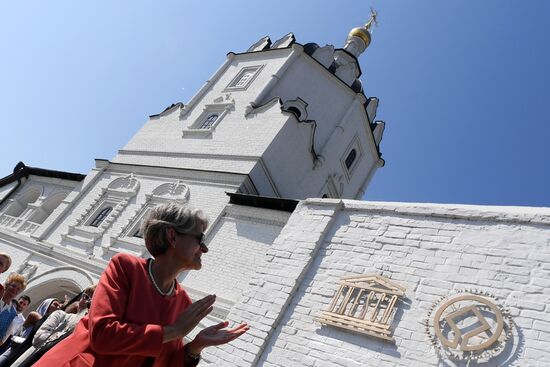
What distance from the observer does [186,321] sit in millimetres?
2143

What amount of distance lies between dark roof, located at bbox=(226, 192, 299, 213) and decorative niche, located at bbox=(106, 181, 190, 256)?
76.9 inches

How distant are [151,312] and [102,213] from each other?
1399 cm

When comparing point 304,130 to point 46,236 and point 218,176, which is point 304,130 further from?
point 46,236

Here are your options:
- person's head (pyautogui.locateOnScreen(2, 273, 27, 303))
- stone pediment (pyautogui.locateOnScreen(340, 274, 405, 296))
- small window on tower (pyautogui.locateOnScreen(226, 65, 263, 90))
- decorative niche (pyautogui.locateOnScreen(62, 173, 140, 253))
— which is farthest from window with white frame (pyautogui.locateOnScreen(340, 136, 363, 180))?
person's head (pyautogui.locateOnScreen(2, 273, 27, 303))

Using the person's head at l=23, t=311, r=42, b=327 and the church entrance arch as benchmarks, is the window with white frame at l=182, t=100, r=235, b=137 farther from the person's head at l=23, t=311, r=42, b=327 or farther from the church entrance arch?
the person's head at l=23, t=311, r=42, b=327

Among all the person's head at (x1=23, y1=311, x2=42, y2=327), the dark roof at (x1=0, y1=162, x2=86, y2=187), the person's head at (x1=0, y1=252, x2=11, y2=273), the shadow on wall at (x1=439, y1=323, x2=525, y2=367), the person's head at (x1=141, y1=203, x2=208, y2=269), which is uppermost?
the dark roof at (x1=0, y1=162, x2=86, y2=187)

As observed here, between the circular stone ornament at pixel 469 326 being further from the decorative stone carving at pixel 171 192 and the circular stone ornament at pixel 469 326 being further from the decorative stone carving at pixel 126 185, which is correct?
the decorative stone carving at pixel 126 185

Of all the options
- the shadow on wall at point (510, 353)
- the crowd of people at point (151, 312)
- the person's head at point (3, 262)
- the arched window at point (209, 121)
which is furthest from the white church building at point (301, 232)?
the crowd of people at point (151, 312)

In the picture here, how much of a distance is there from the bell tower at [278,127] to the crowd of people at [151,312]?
10.1 metres

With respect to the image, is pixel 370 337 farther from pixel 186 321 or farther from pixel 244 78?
pixel 244 78

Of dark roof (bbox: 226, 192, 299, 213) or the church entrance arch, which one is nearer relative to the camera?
dark roof (bbox: 226, 192, 299, 213)

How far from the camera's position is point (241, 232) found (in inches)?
431

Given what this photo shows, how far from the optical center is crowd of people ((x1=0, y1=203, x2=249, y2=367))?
2012 millimetres

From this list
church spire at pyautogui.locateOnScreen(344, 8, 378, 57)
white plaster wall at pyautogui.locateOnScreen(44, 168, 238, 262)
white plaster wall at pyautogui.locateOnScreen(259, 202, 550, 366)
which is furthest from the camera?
church spire at pyautogui.locateOnScreen(344, 8, 378, 57)
